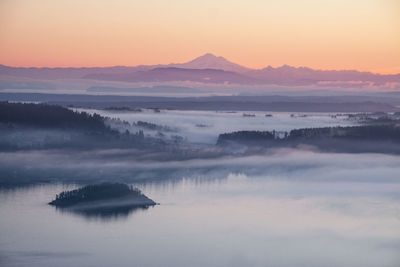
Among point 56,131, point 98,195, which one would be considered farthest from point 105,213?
point 56,131

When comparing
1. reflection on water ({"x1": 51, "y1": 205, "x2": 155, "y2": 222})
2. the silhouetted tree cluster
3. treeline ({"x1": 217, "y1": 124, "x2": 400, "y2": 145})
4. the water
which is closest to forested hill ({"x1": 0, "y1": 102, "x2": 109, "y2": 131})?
the water

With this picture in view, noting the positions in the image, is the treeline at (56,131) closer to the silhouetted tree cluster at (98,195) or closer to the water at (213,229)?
the water at (213,229)

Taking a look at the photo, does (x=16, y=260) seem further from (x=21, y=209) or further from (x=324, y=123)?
(x=324, y=123)

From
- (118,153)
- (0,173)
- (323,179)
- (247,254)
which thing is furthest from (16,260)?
(323,179)

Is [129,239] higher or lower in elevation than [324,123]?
lower

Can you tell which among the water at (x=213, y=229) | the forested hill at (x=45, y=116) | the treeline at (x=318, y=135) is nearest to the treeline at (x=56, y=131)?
the forested hill at (x=45, y=116)

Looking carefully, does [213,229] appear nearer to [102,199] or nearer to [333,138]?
[102,199]
